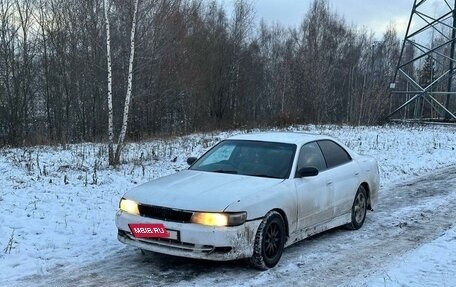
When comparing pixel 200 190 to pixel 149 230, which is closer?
pixel 149 230

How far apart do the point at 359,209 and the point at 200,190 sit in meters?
3.23

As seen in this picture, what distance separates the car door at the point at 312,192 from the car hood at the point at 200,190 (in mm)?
437

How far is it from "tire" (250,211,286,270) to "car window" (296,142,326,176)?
1002mm

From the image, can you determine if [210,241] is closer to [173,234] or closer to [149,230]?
[173,234]

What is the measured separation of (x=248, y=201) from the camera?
537 centimetres

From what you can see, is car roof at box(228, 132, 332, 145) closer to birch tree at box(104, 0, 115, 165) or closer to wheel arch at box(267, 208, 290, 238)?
wheel arch at box(267, 208, 290, 238)

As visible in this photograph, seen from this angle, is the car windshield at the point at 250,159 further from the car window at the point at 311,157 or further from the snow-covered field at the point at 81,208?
the snow-covered field at the point at 81,208

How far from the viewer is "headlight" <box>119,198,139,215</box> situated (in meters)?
5.62

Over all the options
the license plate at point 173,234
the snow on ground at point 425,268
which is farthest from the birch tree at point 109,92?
the snow on ground at point 425,268

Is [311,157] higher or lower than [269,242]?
higher

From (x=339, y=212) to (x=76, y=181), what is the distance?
545cm

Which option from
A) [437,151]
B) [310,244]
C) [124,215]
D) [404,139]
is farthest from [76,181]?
[404,139]

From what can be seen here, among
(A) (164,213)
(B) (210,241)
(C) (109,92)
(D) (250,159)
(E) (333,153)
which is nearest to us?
(B) (210,241)

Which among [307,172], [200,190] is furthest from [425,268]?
[200,190]
